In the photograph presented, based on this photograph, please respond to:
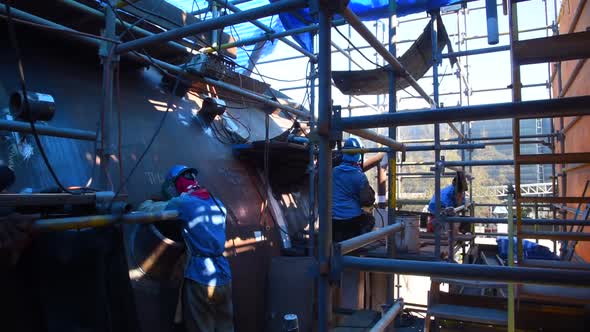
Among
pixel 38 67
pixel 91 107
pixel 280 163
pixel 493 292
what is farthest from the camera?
pixel 280 163

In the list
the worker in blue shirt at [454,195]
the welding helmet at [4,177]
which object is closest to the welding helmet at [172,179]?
the welding helmet at [4,177]

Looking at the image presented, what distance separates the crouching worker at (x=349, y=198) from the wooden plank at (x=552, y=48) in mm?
2227

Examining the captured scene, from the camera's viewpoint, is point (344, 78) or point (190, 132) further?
point (190, 132)

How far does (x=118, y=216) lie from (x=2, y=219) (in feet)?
2.01

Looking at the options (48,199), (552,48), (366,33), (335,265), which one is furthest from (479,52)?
(48,199)

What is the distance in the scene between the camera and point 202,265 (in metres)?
3.65

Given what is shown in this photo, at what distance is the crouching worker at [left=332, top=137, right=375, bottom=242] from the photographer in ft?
15.6

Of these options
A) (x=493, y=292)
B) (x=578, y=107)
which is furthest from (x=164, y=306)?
(x=493, y=292)

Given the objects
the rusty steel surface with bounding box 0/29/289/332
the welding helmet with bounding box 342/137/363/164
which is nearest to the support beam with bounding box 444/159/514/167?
the welding helmet with bounding box 342/137/363/164

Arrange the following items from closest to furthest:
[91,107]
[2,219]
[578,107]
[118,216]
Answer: [578,107] < [2,219] < [118,216] < [91,107]

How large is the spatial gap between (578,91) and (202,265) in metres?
4.33

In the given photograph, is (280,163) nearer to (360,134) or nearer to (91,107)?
(91,107)

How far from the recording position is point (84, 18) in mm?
3604

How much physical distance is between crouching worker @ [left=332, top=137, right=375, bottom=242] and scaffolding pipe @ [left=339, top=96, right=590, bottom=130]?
124 inches
